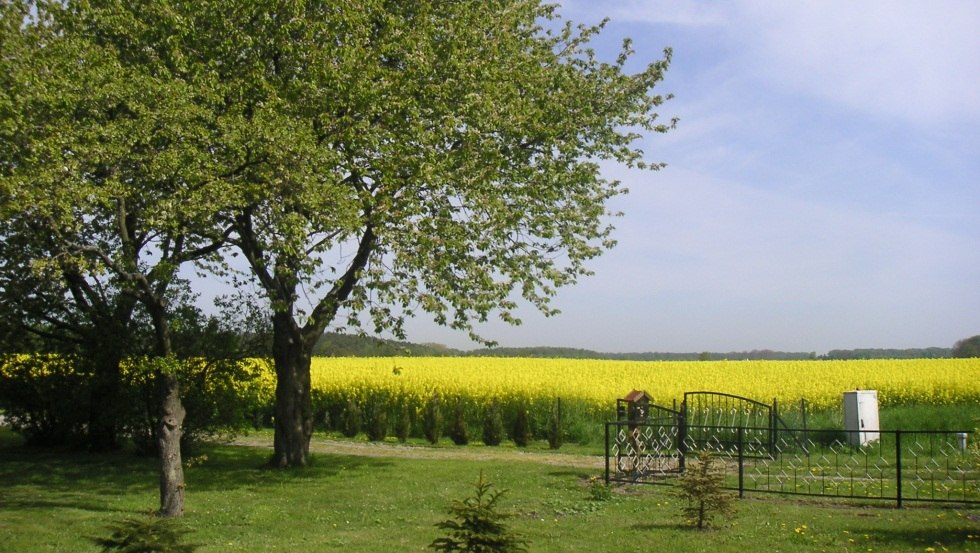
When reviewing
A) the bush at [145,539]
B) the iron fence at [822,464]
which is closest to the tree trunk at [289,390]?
the iron fence at [822,464]

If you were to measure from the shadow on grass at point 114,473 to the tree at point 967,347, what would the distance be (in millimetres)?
55719

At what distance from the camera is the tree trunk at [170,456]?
1400 cm

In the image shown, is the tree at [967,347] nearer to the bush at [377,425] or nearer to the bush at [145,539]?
the bush at [377,425]

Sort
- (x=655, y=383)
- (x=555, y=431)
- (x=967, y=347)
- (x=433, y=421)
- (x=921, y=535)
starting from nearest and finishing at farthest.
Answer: (x=921, y=535)
(x=555, y=431)
(x=433, y=421)
(x=655, y=383)
(x=967, y=347)

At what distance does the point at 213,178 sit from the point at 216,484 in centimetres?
668

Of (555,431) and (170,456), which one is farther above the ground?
(170,456)

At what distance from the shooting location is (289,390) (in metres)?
19.6

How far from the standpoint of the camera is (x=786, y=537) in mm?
11469

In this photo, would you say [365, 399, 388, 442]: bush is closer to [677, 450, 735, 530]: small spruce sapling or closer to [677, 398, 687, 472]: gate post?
[677, 398, 687, 472]: gate post

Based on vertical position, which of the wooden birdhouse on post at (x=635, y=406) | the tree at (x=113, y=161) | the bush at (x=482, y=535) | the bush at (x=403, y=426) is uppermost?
the tree at (x=113, y=161)

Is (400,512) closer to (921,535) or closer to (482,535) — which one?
(921,535)

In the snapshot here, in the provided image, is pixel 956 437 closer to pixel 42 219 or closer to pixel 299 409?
pixel 299 409

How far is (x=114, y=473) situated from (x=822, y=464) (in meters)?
14.5

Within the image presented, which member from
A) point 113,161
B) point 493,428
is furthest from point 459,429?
point 113,161
